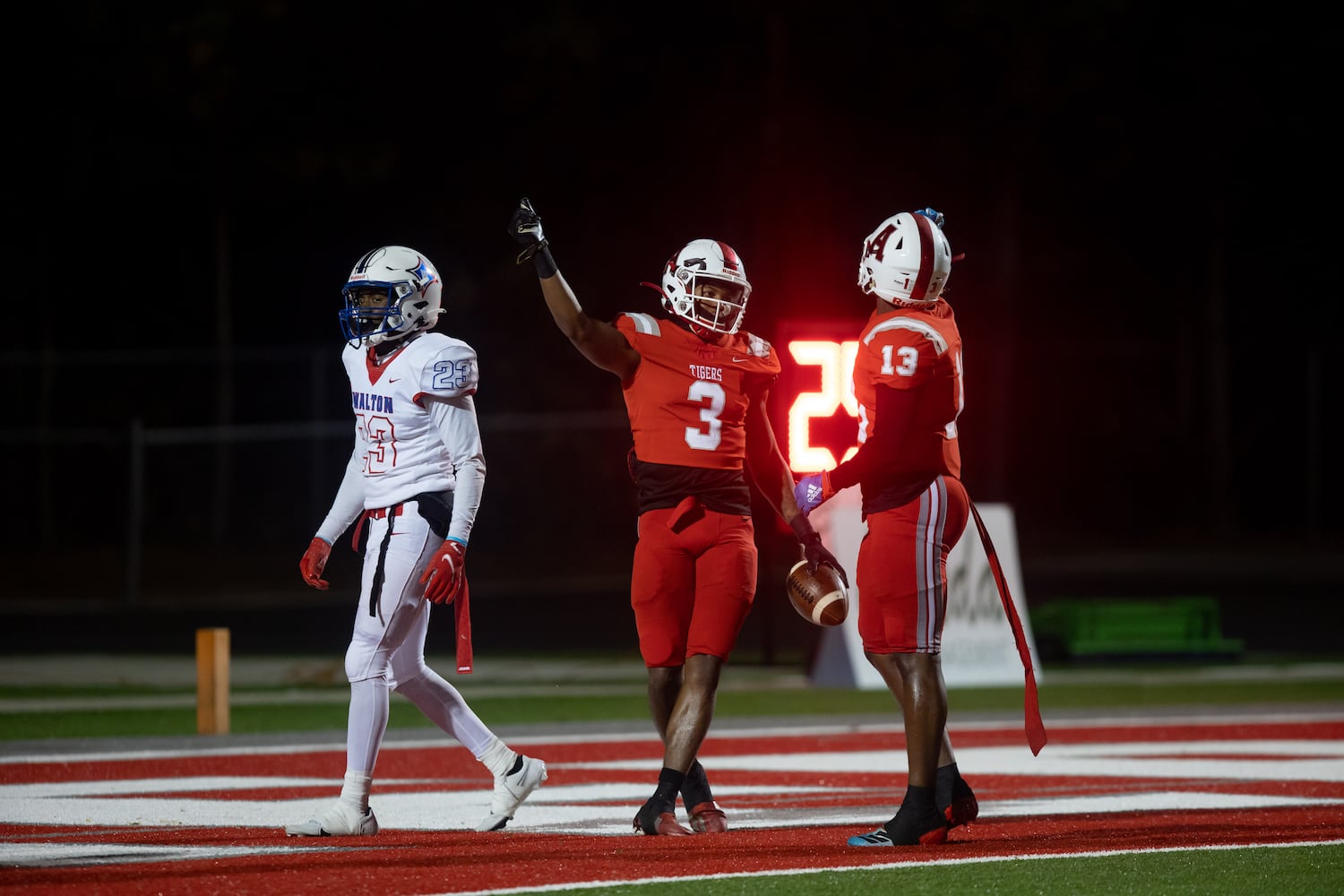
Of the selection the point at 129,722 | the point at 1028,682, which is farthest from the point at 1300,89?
the point at 1028,682

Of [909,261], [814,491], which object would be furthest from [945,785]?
[909,261]

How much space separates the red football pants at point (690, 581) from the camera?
340 inches

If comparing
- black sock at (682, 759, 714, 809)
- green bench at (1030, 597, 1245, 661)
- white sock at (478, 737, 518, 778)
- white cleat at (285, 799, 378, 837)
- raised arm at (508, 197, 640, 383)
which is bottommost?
green bench at (1030, 597, 1245, 661)

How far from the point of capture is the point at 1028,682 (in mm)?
8430

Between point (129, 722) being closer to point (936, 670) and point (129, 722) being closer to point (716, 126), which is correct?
point (936, 670)

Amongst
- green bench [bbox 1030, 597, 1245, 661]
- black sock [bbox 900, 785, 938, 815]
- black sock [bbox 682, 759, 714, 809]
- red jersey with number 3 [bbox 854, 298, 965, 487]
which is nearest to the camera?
black sock [bbox 900, 785, 938, 815]

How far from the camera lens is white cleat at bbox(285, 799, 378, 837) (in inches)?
330

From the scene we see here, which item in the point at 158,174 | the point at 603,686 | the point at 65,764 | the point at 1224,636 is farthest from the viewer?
the point at 158,174

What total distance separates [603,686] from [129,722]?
437cm

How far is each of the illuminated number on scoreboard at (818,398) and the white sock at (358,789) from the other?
26.0 feet

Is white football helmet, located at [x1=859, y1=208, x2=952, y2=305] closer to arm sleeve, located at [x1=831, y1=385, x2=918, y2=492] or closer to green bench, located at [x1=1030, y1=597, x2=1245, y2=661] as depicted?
arm sleeve, located at [x1=831, y1=385, x2=918, y2=492]

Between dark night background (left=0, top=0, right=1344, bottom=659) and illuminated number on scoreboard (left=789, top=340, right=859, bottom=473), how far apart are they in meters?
13.9

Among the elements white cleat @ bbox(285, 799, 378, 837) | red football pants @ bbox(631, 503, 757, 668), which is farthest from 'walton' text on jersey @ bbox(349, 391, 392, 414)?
white cleat @ bbox(285, 799, 378, 837)

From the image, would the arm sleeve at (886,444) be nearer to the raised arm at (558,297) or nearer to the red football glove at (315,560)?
the raised arm at (558,297)
